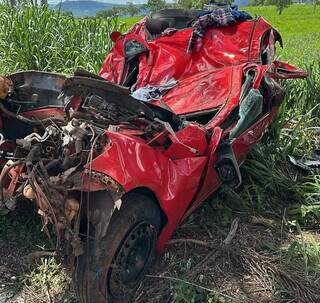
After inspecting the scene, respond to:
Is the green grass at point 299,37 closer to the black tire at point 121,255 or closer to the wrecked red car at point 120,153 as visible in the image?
the wrecked red car at point 120,153

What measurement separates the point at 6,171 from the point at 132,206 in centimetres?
72

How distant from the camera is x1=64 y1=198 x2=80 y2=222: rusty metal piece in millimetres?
2557

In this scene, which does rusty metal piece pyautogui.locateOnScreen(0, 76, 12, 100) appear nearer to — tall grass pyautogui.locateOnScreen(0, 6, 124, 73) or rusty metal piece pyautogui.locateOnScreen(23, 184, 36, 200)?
rusty metal piece pyautogui.locateOnScreen(23, 184, 36, 200)

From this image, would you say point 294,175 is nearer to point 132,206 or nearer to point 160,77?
point 160,77

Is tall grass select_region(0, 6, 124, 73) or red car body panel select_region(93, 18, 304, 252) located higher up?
red car body panel select_region(93, 18, 304, 252)

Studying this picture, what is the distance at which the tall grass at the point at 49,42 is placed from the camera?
6324mm

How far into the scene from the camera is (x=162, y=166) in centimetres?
294

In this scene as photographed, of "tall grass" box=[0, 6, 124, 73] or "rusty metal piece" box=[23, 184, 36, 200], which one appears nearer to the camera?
"rusty metal piece" box=[23, 184, 36, 200]

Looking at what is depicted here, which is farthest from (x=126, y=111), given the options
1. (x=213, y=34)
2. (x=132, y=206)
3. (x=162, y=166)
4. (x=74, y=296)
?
(x=213, y=34)

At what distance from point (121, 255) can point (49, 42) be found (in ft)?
14.8

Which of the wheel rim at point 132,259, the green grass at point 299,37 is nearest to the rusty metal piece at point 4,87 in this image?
the wheel rim at point 132,259

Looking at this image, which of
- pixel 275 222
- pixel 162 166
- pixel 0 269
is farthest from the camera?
pixel 275 222

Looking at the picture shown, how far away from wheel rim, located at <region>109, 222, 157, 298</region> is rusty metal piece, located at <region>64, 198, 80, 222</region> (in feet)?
1.20

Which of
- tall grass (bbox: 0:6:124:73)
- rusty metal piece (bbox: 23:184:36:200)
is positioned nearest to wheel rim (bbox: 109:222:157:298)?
rusty metal piece (bbox: 23:184:36:200)
